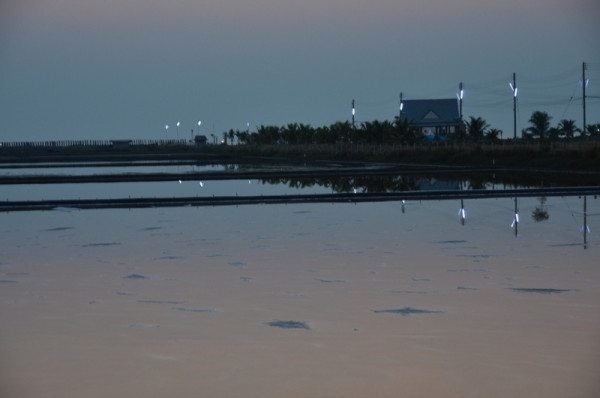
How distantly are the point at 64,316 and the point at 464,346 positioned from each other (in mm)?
3103

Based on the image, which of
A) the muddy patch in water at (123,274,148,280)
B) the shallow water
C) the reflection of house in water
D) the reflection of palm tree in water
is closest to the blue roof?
the reflection of house in water

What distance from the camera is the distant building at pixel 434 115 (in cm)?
6856

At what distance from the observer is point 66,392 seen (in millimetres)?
5500

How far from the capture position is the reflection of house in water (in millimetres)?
23041

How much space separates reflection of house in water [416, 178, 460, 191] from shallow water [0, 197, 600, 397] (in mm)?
9512

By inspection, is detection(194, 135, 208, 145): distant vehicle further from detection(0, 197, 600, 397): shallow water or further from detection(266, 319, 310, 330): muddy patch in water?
detection(266, 319, 310, 330): muddy patch in water

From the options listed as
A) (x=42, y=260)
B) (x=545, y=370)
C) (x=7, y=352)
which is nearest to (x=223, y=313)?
(x=7, y=352)

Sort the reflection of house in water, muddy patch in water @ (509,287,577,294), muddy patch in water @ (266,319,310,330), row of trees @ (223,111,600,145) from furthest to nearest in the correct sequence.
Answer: row of trees @ (223,111,600,145), the reflection of house in water, muddy patch in water @ (509,287,577,294), muddy patch in water @ (266,319,310,330)

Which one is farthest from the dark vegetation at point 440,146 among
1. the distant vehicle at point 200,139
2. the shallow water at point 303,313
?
the distant vehicle at point 200,139

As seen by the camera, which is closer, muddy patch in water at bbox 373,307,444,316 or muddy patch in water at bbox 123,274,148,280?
muddy patch in water at bbox 373,307,444,316

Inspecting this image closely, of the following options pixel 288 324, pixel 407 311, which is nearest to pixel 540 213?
pixel 407 311

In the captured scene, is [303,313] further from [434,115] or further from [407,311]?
[434,115]

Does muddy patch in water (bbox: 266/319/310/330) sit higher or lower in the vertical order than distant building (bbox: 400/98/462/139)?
lower

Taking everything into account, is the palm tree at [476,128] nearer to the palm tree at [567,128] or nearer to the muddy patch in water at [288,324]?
the palm tree at [567,128]
